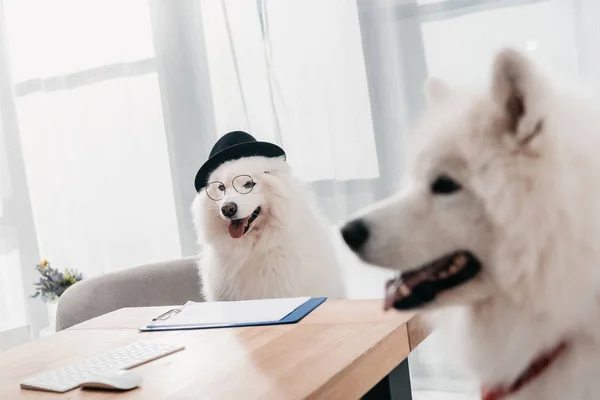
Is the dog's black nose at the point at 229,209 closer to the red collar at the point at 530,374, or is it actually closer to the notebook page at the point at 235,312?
the notebook page at the point at 235,312

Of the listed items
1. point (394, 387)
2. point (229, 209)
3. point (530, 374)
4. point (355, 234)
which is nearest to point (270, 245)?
point (229, 209)

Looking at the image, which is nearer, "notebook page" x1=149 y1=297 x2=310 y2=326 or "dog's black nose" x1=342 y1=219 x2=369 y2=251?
Answer: "dog's black nose" x1=342 y1=219 x2=369 y2=251

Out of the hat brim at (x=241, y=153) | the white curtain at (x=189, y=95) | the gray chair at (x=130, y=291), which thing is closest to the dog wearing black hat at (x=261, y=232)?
the hat brim at (x=241, y=153)

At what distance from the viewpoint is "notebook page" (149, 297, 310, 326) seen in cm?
154

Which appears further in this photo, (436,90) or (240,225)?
(240,225)

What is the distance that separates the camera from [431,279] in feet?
3.11

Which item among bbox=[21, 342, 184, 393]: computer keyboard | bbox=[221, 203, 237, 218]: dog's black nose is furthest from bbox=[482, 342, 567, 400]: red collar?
bbox=[221, 203, 237, 218]: dog's black nose

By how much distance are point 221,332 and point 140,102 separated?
1.85 metres

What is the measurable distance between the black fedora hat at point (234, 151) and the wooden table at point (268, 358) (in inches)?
25.9

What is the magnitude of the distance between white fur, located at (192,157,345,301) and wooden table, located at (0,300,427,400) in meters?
0.36

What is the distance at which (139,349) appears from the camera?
1.37 m

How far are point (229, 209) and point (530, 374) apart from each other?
123cm

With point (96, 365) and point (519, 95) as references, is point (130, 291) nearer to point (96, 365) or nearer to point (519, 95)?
point (96, 365)

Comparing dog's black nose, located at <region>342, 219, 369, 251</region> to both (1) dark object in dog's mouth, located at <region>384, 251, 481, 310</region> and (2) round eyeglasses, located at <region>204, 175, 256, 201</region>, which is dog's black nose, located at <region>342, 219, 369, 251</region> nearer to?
(1) dark object in dog's mouth, located at <region>384, 251, 481, 310</region>
